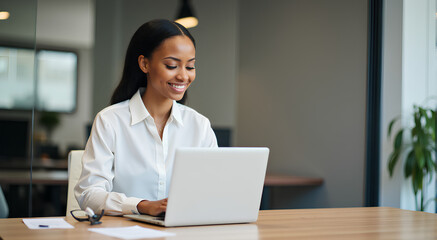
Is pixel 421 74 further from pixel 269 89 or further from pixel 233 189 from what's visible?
pixel 233 189

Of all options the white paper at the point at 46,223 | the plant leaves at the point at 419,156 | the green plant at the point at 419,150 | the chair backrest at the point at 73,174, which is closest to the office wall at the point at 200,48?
the green plant at the point at 419,150

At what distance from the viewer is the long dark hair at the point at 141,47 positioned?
1963mm

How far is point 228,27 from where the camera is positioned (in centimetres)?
566

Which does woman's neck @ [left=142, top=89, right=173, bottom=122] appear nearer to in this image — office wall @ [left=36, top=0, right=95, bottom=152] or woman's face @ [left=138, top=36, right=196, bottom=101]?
woman's face @ [left=138, top=36, right=196, bottom=101]

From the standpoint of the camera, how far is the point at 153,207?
63.0 inches

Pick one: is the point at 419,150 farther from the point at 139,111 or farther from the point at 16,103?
the point at 16,103

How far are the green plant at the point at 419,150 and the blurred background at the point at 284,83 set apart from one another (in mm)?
106

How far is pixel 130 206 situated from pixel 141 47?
649 millimetres

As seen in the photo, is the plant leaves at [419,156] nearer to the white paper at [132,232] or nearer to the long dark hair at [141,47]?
the long dark hair at [141,47]

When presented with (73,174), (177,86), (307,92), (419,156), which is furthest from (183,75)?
(307,92)

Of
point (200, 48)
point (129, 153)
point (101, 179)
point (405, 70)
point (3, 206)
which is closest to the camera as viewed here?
point (101, 179)

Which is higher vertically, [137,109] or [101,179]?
[137,109]

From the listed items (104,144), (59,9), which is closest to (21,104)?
(104,144)

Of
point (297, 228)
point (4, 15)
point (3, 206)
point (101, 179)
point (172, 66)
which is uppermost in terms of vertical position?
point (4, 15)
